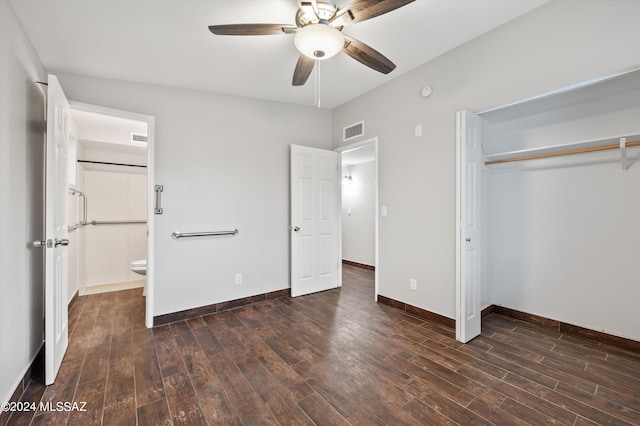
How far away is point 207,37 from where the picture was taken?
2.31 metres

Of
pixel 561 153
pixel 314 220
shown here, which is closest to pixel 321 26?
pixel 561 153

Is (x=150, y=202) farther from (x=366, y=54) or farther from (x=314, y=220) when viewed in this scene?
(x=366, y=54)

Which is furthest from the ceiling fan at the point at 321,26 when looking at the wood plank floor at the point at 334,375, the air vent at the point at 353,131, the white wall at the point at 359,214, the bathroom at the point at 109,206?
the white wall at the point at 359,214

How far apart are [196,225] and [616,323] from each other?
414cm

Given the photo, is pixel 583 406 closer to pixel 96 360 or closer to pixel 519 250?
pixel 519 250

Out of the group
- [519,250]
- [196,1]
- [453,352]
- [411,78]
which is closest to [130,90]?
[196,1]

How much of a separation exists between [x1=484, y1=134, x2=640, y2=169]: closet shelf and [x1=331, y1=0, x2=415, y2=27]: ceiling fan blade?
5.93 feet

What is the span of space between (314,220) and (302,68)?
2119 mm

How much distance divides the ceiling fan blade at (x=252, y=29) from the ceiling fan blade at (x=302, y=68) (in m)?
0.33

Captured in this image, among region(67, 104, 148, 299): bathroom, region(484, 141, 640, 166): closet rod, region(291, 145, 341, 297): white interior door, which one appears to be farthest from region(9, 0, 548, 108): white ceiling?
region(67, 104, 148, 299): bathroom

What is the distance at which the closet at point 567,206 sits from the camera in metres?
2.30

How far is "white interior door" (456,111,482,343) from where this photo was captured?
244 centimetres

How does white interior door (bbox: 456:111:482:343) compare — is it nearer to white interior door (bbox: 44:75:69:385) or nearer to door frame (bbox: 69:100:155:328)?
door frame (bbox: 69:100:155:328)

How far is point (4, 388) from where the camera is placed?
5.23 ft
